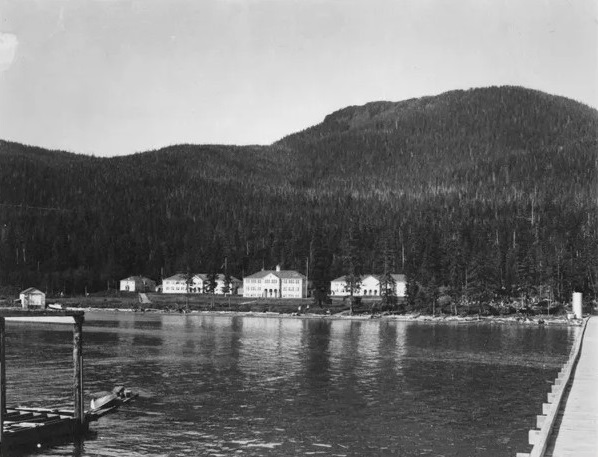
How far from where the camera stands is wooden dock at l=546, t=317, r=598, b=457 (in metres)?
22.0

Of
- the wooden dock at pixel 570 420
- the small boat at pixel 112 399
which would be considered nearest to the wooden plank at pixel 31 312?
the small boat at pixel 112 399

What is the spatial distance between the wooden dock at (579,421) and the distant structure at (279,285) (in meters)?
145

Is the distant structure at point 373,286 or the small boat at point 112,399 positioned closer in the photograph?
the small boat at point 112,399

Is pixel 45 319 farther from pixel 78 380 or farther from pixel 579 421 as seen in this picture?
pixel 579 421

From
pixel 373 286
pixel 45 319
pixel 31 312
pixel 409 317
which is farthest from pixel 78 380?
pixel 373 286

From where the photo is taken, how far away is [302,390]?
161ft

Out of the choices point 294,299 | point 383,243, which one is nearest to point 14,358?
point 294,299

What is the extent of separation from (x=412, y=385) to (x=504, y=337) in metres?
48.7

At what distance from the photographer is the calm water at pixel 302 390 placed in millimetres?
33531

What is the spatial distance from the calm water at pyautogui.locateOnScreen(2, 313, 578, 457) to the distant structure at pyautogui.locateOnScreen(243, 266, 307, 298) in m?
91.7

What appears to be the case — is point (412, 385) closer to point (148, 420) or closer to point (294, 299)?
point (148, 420)

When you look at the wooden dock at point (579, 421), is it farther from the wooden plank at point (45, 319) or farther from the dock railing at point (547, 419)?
the wooden plank at point (45, 319)

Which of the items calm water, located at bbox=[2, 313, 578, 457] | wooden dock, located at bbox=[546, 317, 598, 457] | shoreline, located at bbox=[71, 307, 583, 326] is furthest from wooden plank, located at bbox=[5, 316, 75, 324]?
shoreline, located at bbox=[71, 307, 583, 326]

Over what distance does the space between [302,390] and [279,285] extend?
139361 millimetres
